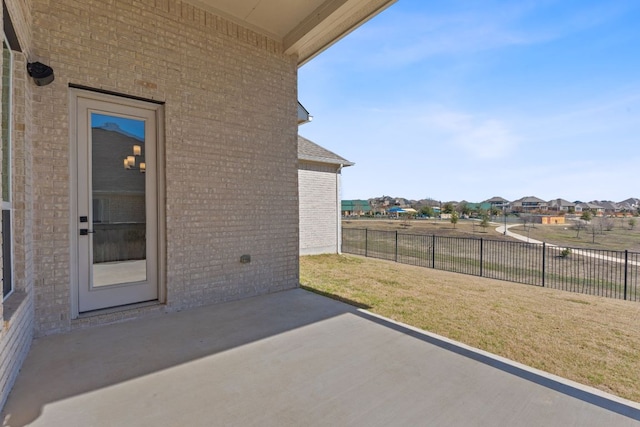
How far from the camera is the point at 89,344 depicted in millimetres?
2586

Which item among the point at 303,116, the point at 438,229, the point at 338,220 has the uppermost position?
the point at 303,116

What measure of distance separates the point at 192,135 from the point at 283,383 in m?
3.03

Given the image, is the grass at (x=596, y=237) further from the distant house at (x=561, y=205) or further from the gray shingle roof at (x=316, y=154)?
the distant house at (x=561, y=205)

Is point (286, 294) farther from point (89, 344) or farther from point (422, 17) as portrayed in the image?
point (422, 17)

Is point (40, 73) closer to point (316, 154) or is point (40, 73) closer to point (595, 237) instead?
point (316, 154)

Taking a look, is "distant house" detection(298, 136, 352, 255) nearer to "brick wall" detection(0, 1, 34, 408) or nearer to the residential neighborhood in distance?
"brick wall" detection(0, 1, 34, 408)

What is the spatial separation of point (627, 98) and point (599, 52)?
20.4ft

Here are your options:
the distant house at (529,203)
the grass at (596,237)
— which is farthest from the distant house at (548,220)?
the distant house at (529,203)

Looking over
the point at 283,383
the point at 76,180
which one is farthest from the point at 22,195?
the point at 283,383

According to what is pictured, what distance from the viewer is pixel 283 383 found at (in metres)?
2.00

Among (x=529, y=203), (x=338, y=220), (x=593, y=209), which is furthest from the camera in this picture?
(x=529, y=203)

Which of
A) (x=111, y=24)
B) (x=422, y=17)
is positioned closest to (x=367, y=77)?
(x=422, y=17)

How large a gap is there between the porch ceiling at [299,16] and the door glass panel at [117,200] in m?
1.92

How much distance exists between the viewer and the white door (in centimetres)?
302
